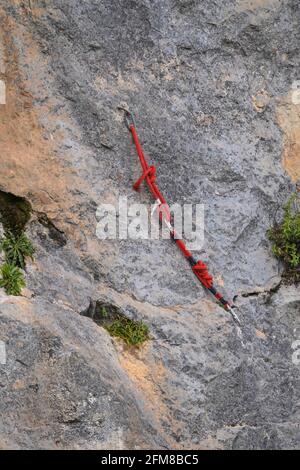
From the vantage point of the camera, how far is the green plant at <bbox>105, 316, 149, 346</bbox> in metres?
7.75

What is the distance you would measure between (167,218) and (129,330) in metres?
1.41

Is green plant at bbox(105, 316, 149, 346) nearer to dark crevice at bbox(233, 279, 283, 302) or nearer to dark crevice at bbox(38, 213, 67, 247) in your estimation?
dark crevice at bbox(38, 213, 67, 247)

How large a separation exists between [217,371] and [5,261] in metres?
2.49

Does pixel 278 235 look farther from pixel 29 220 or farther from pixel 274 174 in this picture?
pixel 29 220

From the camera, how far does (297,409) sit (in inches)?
317

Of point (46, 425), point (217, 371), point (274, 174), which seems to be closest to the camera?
point (46, 425)

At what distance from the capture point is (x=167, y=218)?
8.40 m

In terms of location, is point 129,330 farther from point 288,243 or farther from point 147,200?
point 288,243

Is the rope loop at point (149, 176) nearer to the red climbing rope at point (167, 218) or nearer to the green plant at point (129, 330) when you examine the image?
the red climbing rope at point (167, 218)

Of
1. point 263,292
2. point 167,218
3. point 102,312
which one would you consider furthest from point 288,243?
point 102,312

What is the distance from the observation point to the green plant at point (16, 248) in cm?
759

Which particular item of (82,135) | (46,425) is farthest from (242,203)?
(46,425)

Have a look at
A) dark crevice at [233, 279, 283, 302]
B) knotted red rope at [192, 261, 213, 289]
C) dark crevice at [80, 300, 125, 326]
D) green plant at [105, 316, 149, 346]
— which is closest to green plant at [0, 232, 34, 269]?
dark crevice at [80, 300, 125, 326]

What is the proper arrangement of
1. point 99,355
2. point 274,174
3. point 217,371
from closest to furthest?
1. point 99,355
2. point 217,371
3. point 274,174
